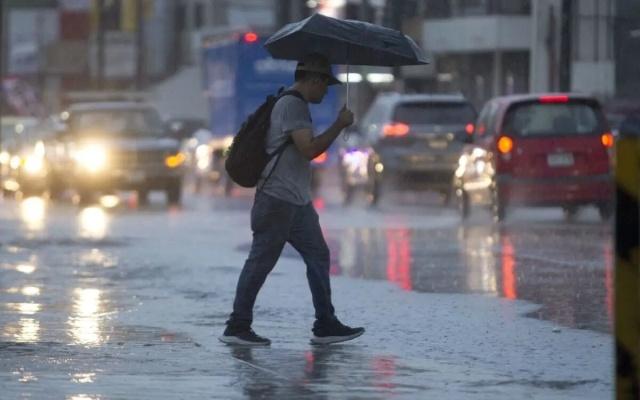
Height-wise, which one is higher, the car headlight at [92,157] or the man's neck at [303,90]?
the man's neck at [303,90]

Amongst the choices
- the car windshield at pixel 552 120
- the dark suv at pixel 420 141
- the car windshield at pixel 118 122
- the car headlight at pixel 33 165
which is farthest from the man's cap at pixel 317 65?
the car headlight at pixel 33 165

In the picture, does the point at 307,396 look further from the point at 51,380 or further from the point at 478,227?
the point at 478,227

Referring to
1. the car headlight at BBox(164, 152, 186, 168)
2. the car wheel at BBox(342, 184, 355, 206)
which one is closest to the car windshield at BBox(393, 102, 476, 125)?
the car wheel at BBox(342, 184, 355, 206)

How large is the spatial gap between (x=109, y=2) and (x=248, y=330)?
242ft

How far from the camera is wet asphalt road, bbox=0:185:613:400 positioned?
9.92 metres

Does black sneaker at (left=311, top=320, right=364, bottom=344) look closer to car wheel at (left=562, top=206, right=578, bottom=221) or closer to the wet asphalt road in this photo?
the wet asphalt road

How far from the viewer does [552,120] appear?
24.4 metres

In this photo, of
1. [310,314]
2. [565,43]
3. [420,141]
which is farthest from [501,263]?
[565,43]

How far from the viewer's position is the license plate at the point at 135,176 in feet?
108

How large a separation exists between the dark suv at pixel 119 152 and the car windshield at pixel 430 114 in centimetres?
455

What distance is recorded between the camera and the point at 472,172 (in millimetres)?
26219

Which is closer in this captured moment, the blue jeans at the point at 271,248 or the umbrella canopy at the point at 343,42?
the blue jeans at the point at 271,248

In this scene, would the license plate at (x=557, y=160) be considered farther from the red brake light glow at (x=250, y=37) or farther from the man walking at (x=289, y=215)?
the red brake light glow at (x=250, y=37)

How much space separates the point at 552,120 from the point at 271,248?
13421 millimetres
